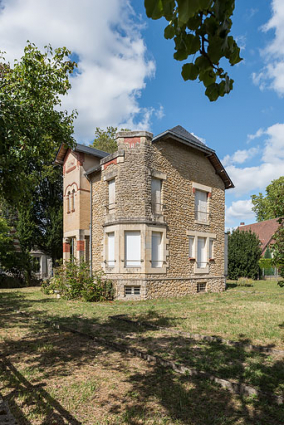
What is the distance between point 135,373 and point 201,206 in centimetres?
1491

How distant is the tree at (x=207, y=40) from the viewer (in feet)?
6.40

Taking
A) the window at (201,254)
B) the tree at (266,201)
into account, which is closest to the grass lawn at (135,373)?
the window at (201,254)

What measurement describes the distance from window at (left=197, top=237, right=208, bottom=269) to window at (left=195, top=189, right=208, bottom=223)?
126cm

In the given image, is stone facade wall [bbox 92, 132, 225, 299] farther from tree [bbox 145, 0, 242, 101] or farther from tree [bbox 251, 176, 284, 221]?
tree [bbox 251, 176, 284, 221]

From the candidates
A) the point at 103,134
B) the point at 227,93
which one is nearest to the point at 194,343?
the point at 227,93

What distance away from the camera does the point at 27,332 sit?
8.06m

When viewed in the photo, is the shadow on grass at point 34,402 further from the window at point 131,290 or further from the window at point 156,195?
the window at point 156,195

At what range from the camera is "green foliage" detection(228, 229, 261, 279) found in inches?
1121

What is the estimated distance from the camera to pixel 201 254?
61.8 feet

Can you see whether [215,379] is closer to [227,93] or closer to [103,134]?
[227,93]

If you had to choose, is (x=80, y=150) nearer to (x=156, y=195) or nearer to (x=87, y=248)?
(x=156, y=195)

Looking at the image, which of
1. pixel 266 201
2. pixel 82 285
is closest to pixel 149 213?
pixel 82 285

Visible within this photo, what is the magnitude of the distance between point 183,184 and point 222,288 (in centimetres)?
719

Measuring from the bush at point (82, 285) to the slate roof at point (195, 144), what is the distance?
7518 millimetres
